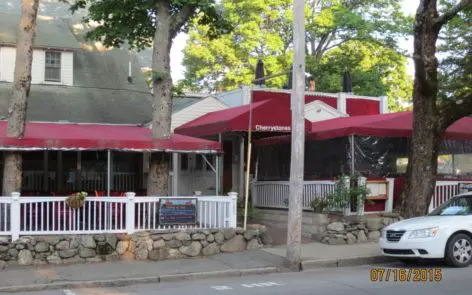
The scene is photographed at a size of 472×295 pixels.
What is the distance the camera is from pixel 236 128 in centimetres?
1536

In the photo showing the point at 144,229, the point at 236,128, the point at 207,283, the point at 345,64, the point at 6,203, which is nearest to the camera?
the point at 207,283

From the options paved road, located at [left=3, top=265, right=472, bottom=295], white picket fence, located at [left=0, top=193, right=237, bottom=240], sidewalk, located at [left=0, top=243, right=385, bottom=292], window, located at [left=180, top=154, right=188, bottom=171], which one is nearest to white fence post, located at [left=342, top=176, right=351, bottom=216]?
sidewalk, located at [left=0, top=243, right=385, bottom=292]

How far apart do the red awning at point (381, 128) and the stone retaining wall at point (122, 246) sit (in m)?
4.18

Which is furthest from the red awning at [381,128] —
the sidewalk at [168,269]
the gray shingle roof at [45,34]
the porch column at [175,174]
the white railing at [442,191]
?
the gray shingle roof at [45,34]

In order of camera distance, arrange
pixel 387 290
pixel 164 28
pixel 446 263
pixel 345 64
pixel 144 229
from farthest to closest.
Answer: pixel 345 64
pixel 164 28
pixel 144 229
pixel 446 263
pixel 387 290

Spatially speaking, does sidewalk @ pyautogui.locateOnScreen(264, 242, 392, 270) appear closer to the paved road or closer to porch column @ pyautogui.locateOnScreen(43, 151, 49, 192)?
the paved road

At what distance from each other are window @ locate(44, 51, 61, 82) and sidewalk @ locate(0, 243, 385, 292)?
993 cm

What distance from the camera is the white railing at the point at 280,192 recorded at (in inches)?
594

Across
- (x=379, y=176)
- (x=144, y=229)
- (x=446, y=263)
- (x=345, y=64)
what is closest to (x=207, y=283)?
(x=144, y=229)

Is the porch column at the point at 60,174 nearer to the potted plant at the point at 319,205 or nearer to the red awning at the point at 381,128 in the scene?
the red awning at the point at 381,128

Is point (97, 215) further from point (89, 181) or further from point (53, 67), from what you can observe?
point (53, 67)

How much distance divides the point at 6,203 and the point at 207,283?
458cm

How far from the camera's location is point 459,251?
10.6 meters

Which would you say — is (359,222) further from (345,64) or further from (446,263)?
(345,64)
